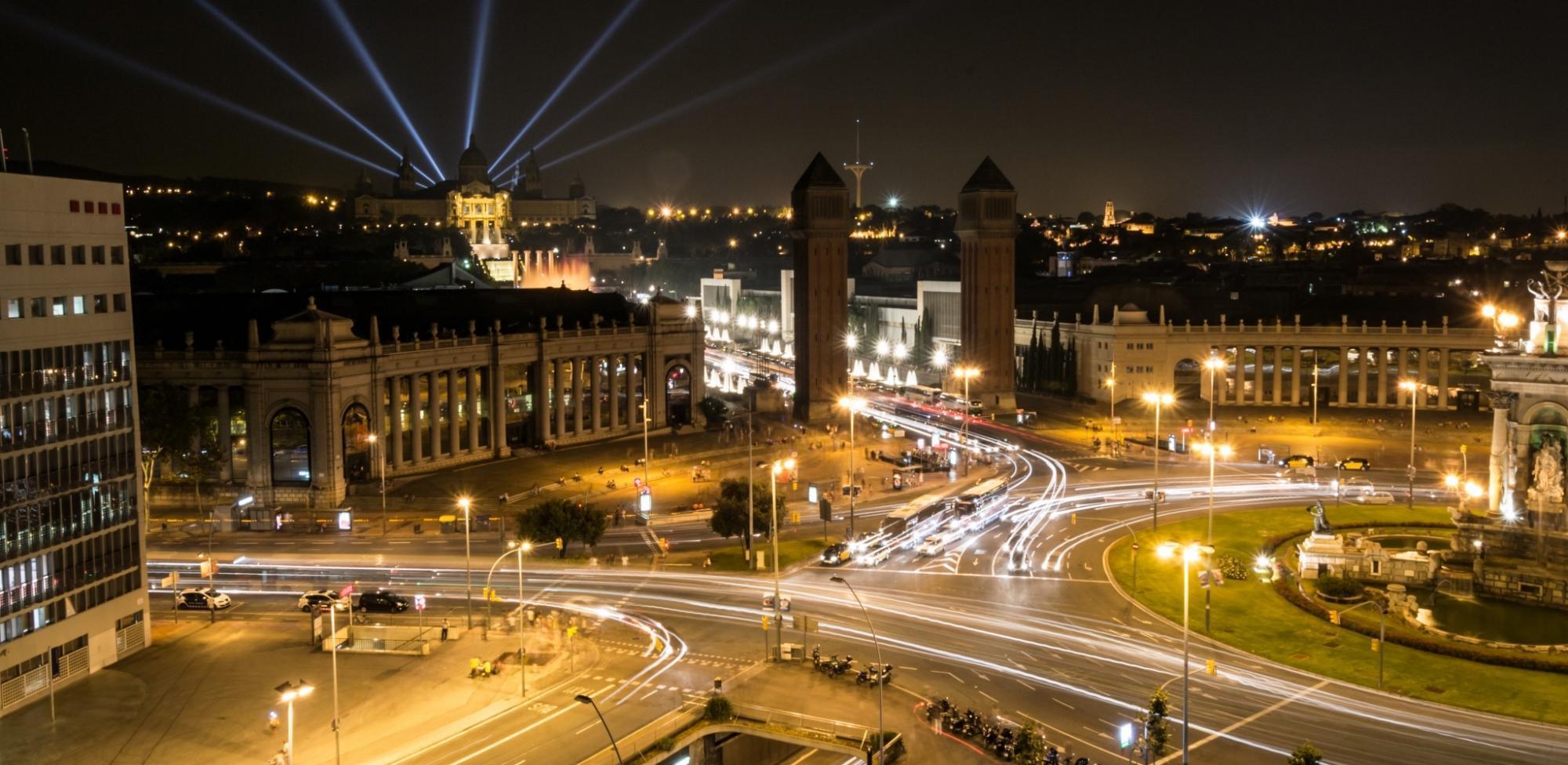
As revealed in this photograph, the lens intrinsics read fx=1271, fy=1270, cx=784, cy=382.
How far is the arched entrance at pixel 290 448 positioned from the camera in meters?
85.4

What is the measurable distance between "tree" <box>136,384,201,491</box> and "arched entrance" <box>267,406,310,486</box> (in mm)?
4880

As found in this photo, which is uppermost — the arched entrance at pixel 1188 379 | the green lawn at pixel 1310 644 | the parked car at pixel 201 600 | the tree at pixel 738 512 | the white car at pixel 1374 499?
the arched entrance at pixel 1188 379

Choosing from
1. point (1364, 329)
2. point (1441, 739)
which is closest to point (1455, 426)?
point (1364, 329)

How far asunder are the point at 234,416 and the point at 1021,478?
54718mm

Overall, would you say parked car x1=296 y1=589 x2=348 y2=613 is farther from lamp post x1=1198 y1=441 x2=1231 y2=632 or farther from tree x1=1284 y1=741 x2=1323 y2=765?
tree x1=1284 y1=741 x2=1323 y2=765

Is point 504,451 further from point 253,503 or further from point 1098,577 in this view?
point 1098,577

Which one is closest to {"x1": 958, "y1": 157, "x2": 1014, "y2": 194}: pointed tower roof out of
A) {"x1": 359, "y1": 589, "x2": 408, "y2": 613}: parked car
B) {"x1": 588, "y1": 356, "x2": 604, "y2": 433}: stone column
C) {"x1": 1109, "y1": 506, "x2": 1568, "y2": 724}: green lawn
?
{"x1": 588, "y1": 356, "x2": 604, "y2": 433}: stone column

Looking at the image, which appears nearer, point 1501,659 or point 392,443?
point 1501,659

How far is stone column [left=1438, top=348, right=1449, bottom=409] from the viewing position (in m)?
120

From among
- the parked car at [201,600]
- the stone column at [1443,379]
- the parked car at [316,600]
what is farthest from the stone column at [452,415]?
the stone column at [1443,379]

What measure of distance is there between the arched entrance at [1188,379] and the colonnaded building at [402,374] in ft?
163

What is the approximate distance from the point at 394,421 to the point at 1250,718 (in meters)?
65.3

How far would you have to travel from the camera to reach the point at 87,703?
1876 inches

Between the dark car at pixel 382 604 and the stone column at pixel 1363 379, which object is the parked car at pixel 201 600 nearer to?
the dark car at pixel 382 604
